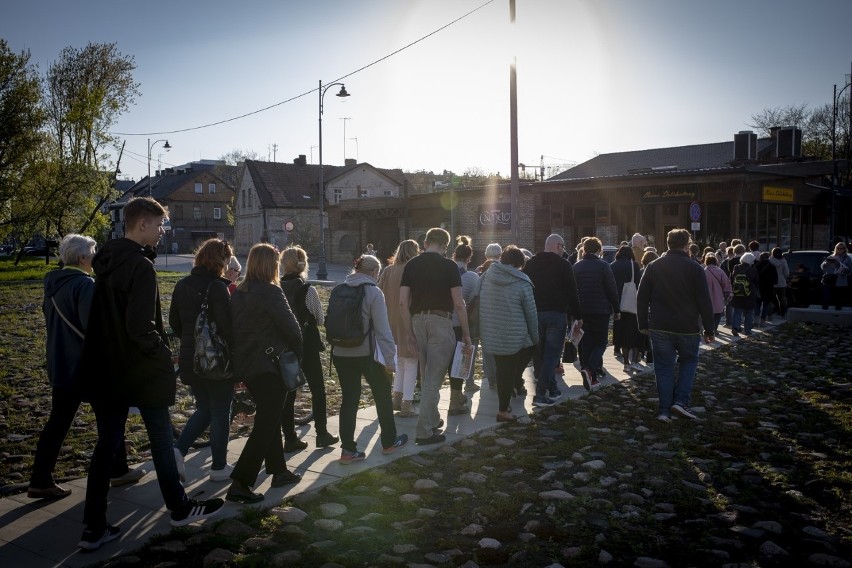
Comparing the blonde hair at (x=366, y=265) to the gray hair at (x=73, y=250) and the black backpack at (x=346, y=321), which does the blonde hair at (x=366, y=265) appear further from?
the gray hair at (x=73, y=250)

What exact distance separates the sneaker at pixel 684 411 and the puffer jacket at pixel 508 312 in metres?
1.82

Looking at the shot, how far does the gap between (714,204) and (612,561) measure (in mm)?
31057

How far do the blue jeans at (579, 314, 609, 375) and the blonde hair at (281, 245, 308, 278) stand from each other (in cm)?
465

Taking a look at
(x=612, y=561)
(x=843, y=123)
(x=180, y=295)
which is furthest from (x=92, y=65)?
(x=843, y=123)

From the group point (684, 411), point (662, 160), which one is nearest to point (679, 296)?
point (684, 411)

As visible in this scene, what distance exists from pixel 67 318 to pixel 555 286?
5.51 metres

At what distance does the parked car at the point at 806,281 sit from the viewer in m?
19.4

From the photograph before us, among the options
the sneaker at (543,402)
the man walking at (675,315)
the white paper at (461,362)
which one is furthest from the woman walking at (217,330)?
the man walking at (675,315)

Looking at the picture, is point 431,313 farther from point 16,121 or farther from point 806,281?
point 16,121

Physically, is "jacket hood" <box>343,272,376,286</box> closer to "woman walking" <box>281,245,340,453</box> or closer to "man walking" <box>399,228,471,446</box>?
"woman walking" <box>281,245,340,453</box>

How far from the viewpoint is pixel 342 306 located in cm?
637

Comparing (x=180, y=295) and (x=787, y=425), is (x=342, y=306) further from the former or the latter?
(x=787, y=425)

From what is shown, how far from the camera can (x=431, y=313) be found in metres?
7.01

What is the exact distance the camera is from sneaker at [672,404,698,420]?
8024 millimetres
